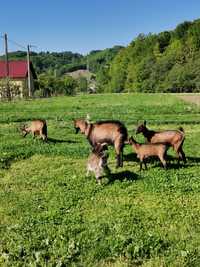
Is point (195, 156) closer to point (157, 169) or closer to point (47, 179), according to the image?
point (157, 169)

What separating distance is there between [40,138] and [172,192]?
7070 mm

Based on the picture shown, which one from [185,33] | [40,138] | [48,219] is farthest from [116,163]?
[185,33]

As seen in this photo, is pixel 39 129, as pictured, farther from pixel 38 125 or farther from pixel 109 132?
pixel 109 132

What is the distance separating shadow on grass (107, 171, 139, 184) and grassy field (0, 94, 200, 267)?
0.07 ft

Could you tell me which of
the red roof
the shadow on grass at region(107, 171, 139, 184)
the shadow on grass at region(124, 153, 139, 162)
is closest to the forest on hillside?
the red roof

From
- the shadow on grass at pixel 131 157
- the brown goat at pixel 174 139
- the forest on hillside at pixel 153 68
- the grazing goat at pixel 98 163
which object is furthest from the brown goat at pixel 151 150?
the forest on hillside at pixel 153 68

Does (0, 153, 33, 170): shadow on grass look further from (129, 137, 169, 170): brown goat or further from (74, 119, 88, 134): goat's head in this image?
(129, 137, 169, 170): brown goat

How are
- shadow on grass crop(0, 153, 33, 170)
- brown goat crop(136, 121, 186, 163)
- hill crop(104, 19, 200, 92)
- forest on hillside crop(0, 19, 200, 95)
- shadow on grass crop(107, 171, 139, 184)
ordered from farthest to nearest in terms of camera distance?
forest on hillside crop(0, 19, 200, 95) < hill crop(104, 19, 200, 92) < shadow on grass crop(0, 153, 33, 170) < brown goat crop(136, 121, 186, 163) < shadow on grass crop(107, 171, 139, 184)

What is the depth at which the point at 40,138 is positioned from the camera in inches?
612

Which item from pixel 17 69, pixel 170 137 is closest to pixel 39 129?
pixel 170 137

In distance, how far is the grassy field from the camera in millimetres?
6727

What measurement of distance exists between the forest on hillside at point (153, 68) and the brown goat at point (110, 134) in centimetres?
5239

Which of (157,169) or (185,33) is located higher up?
(185,33)

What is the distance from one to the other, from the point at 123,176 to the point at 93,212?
2.17m
